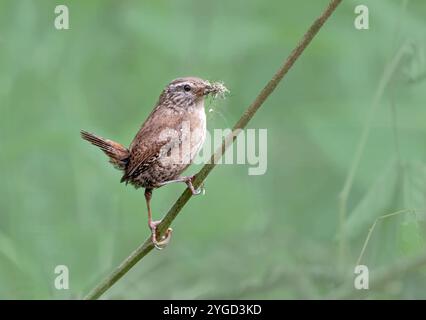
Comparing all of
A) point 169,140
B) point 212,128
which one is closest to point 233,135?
point 169,140

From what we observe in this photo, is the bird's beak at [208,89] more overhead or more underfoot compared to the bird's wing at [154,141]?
more overhead

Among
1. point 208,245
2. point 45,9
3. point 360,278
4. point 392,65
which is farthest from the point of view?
point 45,9

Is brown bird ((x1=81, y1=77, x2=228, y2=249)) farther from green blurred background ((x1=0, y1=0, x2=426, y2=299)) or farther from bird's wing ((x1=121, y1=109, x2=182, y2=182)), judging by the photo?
green blurred background ((x1=0, y1=0, x2=426, y2=299))

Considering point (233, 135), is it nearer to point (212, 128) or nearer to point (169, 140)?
point (169, 140)

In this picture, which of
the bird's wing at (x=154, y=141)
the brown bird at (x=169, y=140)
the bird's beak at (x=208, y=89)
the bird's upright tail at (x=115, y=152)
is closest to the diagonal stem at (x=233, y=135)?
the brown bird at (x=169, y=140)

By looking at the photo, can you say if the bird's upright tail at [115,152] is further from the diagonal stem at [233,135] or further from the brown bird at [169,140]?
the diagonal stem at [233,135]

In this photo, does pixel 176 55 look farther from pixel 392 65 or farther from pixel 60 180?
pixel 392 65

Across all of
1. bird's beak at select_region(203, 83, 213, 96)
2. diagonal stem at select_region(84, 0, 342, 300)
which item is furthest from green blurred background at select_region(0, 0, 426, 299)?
diagonal stem at select_region(84, 0, 342, 300)

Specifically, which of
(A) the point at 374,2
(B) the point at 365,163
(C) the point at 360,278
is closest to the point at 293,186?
(B) the point at 365,163

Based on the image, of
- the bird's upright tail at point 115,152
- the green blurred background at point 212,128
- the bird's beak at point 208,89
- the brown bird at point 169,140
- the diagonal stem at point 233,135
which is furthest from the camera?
the green blurred background at point 212,128
